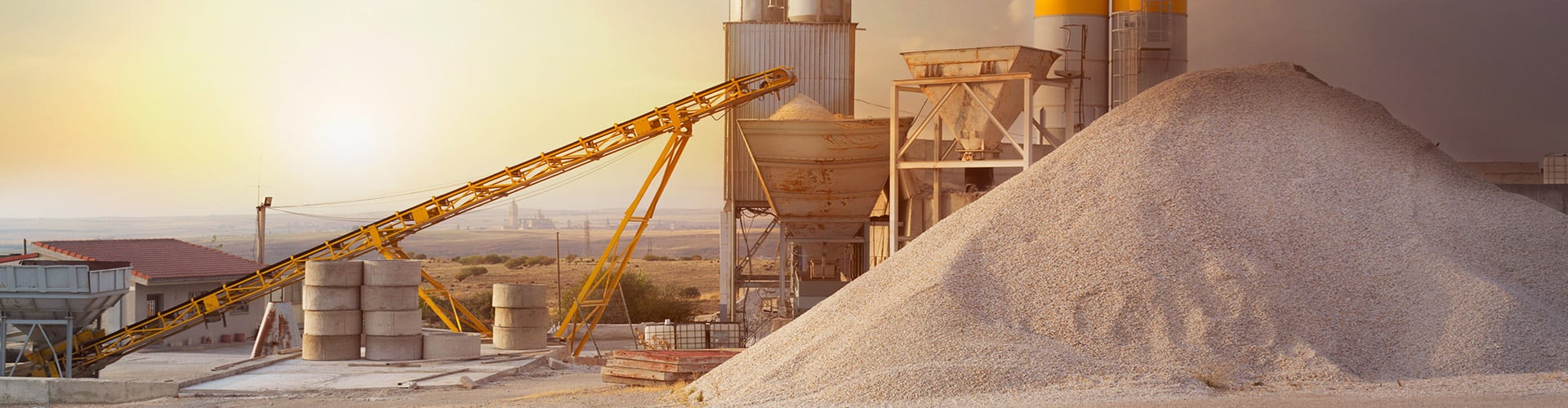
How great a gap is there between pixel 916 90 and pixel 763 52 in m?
7.17

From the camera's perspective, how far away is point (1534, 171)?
2783 centimetres

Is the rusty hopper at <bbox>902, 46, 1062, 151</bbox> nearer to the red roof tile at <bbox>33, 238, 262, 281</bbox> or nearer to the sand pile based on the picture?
the sand pile

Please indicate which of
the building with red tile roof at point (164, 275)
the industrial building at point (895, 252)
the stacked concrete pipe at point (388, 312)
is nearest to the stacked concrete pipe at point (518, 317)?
the industrial building at point (895, 252)

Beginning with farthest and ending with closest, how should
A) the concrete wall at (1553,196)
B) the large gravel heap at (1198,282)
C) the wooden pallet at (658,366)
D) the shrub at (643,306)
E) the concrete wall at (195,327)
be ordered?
1. the shrub at (643,306)
2. the concrete wall at (195,327)
3. the concrete wall at (1553,196)
4. the wooden pallet at (658,366)
5. the large gravel heap at (1198,282)

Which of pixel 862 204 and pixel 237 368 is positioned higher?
pixel 862 204

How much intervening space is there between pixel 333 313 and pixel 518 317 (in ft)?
12.6

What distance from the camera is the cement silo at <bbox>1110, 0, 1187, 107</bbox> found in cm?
3416

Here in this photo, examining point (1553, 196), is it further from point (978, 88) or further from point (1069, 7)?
point (1069, 7)

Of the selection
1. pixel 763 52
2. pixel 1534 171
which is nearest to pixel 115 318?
pixel 763 52

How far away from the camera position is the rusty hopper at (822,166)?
85.7 ft

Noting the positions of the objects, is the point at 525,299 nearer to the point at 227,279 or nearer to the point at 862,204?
the point at 862,204

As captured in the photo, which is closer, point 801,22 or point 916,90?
point 916,90

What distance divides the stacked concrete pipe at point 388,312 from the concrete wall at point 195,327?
6.31 m

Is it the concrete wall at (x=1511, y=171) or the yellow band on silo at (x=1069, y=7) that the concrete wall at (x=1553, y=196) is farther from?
the yellow band on silo at (x=1069, y=7)
